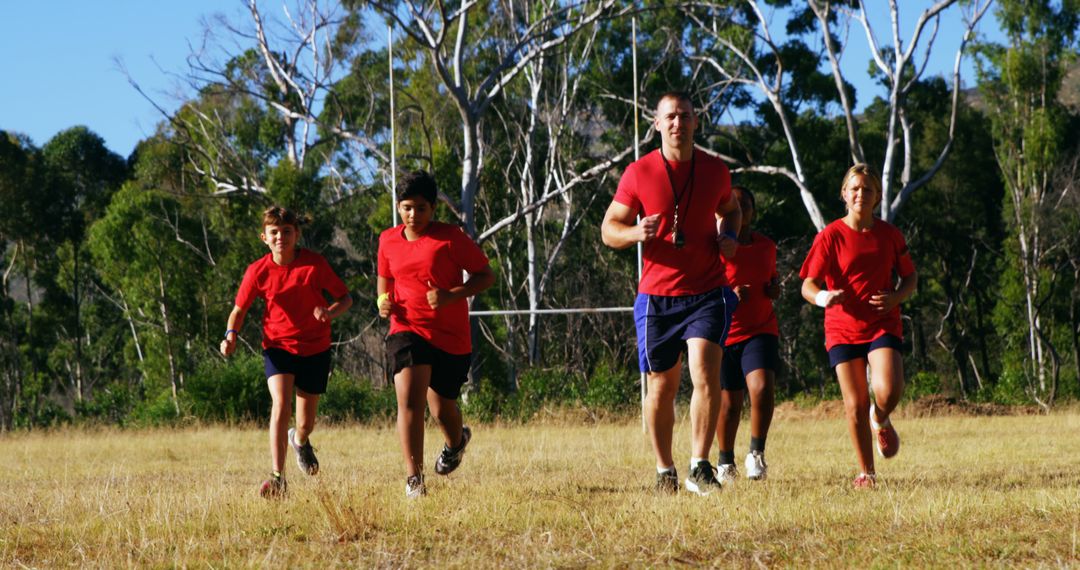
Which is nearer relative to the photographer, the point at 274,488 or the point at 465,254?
the point at 465,254

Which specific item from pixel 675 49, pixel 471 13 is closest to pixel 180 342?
pixel 471 13

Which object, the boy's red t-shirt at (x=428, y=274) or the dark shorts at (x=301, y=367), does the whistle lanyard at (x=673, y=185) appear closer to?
the boy's red t-shirt at (x=428, y=274)

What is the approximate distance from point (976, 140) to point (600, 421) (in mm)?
26139

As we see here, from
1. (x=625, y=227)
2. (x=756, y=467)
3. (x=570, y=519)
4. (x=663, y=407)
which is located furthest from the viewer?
(x=756, y=467)

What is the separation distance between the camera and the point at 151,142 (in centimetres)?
4278

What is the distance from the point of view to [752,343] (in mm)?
8250

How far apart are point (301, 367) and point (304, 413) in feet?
1.25

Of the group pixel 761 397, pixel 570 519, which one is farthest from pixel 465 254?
pixel 761 397

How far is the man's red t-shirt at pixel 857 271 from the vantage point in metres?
7.50

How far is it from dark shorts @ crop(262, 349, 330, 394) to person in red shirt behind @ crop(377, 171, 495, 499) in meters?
0.90

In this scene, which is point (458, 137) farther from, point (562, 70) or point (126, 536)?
point (126, 536)

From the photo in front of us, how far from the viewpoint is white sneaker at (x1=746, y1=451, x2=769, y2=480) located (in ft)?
26.6

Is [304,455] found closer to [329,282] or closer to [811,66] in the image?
[329,282]

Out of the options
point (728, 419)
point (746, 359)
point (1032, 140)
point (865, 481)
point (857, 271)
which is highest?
point (1032, 140)
